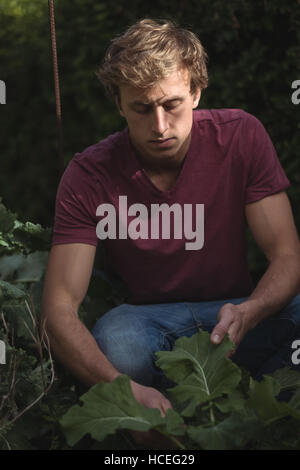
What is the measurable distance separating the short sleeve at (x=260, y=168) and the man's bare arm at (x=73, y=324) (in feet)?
2.23

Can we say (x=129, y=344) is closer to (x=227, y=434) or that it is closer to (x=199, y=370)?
(x=199, y=370)

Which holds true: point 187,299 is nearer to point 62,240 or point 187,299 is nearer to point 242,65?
point 62,240

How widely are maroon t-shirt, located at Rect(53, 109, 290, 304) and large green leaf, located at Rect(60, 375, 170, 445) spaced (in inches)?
29.2

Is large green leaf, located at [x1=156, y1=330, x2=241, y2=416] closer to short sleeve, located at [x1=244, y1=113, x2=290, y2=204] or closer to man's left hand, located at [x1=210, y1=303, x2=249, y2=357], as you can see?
man's left hand, located at [x1=210, y1=303, x2=249, y2=357]

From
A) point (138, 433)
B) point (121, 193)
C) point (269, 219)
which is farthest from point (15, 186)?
point (138, 433)

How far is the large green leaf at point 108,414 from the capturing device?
1991mm

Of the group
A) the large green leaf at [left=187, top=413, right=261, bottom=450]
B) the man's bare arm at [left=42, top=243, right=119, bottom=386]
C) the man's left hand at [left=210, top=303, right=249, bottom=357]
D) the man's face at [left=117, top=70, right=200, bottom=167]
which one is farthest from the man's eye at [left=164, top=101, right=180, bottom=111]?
the large green leaf at [left=187, top=413, right=261, bottom=450]

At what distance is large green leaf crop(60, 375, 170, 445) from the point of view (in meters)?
1.99

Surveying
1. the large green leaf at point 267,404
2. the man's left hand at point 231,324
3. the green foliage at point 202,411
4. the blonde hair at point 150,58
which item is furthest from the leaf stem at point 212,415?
the blonde hair at point 150,58

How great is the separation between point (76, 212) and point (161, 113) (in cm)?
49

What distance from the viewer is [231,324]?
2.37 metres

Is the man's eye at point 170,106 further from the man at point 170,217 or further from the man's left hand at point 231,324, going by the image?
the man's left hand at point 231,324

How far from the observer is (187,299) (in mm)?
2826

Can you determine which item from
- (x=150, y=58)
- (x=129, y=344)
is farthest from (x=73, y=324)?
(x=150, y=58)
